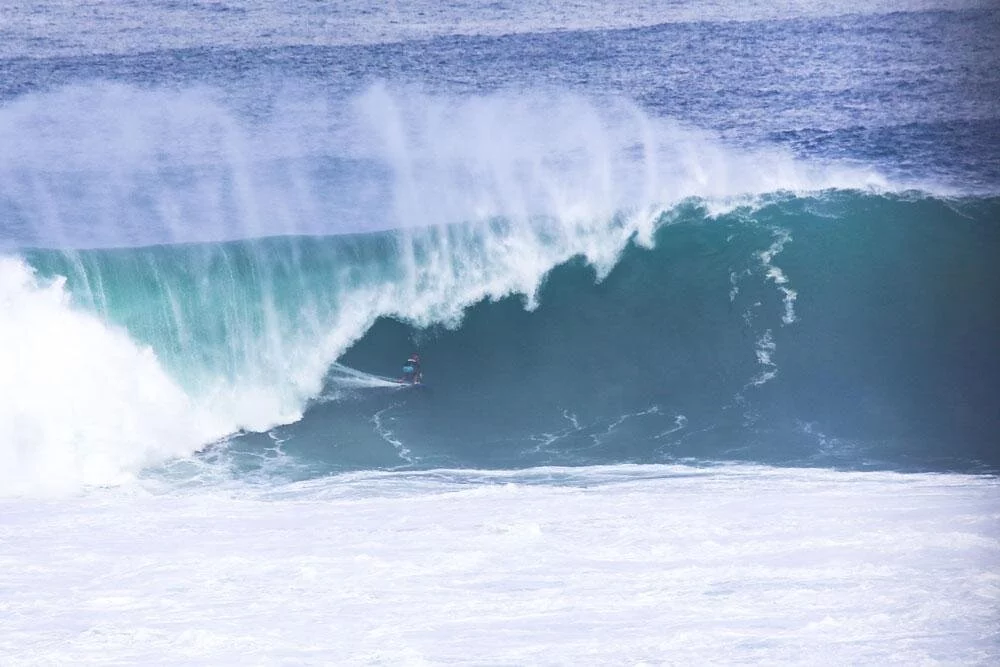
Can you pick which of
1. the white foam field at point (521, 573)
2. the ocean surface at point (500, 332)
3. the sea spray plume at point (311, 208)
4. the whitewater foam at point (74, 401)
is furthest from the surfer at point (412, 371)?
the white foam field at point (521, 573)

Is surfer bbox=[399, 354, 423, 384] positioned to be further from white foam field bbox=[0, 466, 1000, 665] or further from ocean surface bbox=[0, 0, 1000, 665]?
white foam field bbox=[0, 466, 1000, 665]

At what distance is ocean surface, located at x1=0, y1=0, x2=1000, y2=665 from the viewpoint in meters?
4.72

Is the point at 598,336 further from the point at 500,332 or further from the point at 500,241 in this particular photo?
the point at 500,241

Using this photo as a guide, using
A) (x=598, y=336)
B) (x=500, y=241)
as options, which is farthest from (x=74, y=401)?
(x=598, y=336)

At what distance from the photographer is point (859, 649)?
4.21 m

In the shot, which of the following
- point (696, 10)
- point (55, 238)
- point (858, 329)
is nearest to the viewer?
point (858, 329)

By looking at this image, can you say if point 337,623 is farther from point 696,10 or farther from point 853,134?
point 696,10

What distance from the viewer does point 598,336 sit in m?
8.05

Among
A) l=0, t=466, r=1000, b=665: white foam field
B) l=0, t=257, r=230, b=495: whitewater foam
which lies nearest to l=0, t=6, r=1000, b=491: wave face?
l=0, t=257, r=230, b=495: whitewater foam

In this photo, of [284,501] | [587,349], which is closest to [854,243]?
[587,349]

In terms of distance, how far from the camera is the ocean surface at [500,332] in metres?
4.72

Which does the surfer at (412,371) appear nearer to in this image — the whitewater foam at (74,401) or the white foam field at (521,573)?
the whitewater foam at (74,401)

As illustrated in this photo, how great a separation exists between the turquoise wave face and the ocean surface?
0.03m

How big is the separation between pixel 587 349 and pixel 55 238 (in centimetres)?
458
